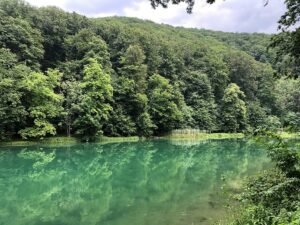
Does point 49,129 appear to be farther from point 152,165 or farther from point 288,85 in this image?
point 288,85

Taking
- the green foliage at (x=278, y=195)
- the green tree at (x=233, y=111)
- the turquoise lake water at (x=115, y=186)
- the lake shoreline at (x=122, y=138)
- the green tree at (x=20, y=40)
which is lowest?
the turquoise lake water at (x=115, y=186)

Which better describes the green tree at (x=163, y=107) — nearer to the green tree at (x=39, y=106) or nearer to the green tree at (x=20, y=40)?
the green tree at (x=39, y=106)

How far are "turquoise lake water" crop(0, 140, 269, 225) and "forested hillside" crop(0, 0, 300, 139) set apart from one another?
25.0 feet

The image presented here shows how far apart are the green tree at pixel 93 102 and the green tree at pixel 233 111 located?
21777mm

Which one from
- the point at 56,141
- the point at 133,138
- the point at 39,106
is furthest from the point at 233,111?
the point at 39,106

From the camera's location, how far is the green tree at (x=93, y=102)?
135ft

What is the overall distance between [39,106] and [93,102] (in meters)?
6.25

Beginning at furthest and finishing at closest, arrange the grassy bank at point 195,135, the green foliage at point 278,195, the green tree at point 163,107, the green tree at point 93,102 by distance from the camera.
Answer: the grassy bank at point 195,135
the green tree at point 163,107
the green tree at point 93,102
the green foliage at point 278,195

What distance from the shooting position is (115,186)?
59.6 feet

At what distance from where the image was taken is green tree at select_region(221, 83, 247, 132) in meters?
58.5

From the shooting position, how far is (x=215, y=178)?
65.9 ft

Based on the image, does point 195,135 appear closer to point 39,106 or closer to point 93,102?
point 93,102

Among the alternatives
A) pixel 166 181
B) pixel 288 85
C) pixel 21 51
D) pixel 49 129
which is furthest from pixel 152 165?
pixel 288 85

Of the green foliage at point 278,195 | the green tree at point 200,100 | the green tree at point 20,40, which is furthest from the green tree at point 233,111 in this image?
the green foliage at point 278,195
